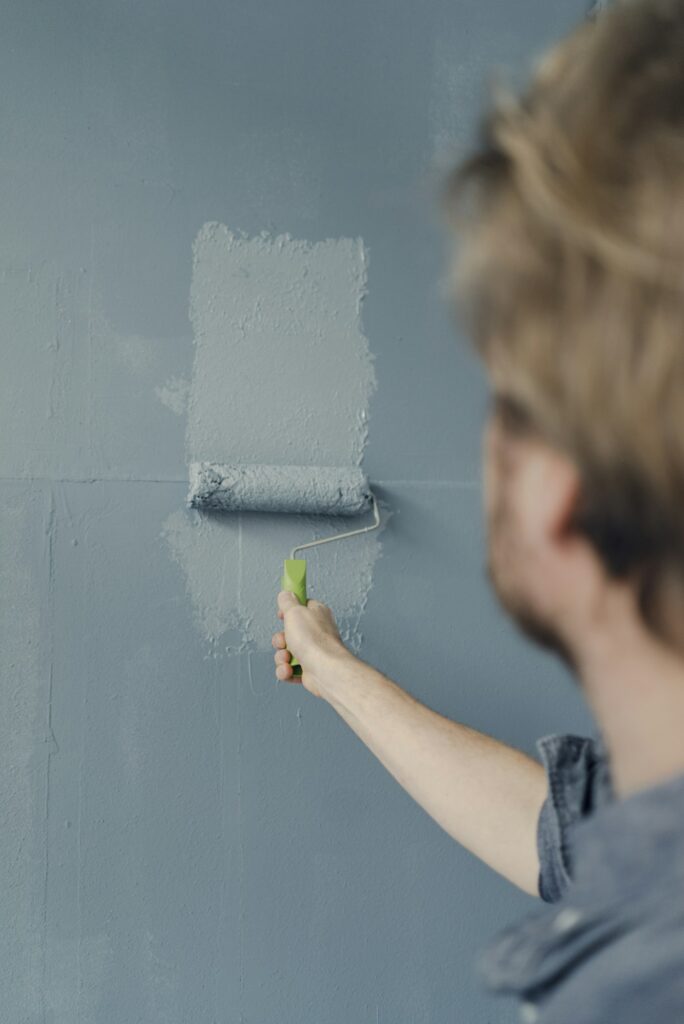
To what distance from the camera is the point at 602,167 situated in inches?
18.8

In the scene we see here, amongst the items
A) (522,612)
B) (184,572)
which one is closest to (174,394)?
(184,572)

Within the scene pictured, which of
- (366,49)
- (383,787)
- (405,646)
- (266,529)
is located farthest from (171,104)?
(383,787)

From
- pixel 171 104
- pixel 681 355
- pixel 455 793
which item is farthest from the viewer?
pixel 171 104

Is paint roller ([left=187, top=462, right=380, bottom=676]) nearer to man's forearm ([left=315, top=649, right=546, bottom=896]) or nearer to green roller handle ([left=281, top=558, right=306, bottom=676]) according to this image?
green roller handle ([left=281, top=558, right=306, bottom=676])

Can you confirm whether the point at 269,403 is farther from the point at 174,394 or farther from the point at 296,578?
the point at 296,578

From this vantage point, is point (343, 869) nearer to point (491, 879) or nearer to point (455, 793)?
point (491, 879)

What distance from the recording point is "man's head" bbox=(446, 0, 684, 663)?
47 cm

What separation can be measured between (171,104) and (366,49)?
295 millimetres

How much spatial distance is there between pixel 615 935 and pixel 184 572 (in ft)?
3.35

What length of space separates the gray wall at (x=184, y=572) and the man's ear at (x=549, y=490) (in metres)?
0.92

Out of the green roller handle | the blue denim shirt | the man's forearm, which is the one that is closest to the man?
the blue denim shirt

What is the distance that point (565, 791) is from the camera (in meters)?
0.83

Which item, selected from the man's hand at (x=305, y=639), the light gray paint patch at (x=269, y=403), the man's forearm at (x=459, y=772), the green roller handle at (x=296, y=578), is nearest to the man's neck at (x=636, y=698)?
the man's forearm at (x=459, y=772)

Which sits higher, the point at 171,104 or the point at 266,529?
the point at 171,104
